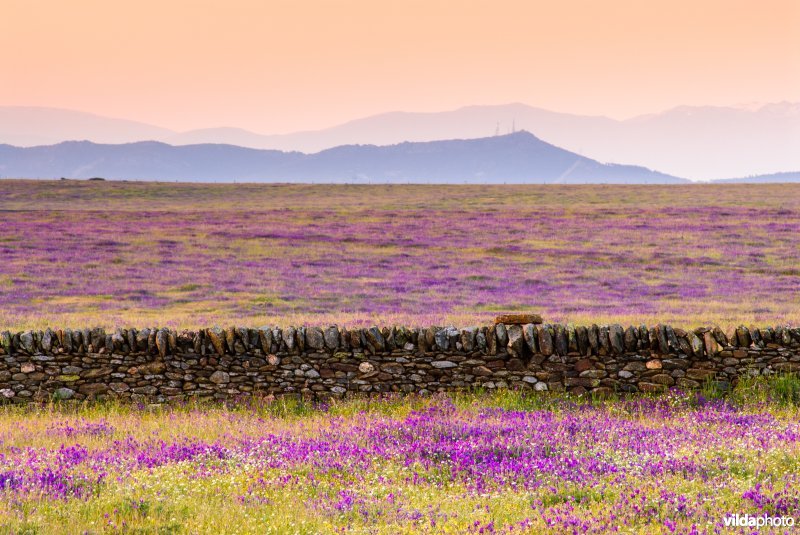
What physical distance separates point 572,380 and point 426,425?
3.38m

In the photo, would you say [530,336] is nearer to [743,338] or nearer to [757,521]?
[743,338]

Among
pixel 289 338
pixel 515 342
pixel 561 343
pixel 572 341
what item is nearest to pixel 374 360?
pixel 289 338

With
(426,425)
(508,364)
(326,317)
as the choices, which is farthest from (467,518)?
(326,317)

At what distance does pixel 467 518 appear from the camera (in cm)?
646

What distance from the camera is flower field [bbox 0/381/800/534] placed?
6.45 metres

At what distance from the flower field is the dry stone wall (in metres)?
0.58

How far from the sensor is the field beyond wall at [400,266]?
2336 cm

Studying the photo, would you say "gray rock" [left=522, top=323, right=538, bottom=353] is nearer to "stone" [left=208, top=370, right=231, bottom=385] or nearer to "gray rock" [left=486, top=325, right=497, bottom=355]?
"gray rock" [left=486, top=325, right=497, bottom=355]

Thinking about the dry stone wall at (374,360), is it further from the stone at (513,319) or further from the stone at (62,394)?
the stone at (513,319)

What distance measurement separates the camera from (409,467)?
8109 millimetres

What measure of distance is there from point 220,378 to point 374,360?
2.54 metres

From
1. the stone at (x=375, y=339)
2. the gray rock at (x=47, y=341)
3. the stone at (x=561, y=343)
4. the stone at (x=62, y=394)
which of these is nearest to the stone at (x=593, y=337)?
the stone at (x=561, y=343)

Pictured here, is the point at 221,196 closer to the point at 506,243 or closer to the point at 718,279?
the point at 506,243

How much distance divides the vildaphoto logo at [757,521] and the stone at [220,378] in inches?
319
